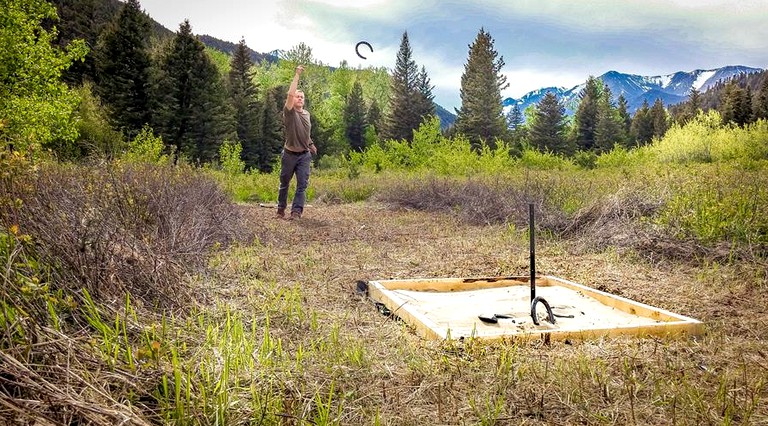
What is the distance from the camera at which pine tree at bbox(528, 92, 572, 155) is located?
47.8 metres

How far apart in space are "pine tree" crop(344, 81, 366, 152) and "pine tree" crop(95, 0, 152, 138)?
29.3 m

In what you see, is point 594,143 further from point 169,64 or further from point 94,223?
point 94,223

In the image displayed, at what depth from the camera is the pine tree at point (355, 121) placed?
58031 millimetres

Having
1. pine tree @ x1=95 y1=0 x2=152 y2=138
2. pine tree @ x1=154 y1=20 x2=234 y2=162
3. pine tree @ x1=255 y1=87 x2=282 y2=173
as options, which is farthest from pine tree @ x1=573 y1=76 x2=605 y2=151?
pine tree @ x1=95 y1=0 x2=152 y2=138

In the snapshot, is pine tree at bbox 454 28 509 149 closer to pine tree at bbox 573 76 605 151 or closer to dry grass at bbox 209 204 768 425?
pine tree at bbox 573 76 605 151

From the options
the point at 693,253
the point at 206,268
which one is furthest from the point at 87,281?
the point at 693,253

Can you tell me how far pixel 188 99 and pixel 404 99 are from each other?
21706mm

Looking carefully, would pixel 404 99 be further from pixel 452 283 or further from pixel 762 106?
pixel 452 283

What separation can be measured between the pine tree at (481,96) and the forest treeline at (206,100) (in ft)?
0.37

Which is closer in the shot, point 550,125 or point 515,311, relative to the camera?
point 515,311

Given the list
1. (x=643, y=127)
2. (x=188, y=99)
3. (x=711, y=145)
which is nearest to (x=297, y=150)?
(x=711, y=145)

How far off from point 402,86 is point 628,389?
49598 mm

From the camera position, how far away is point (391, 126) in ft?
162

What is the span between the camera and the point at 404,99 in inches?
1954
